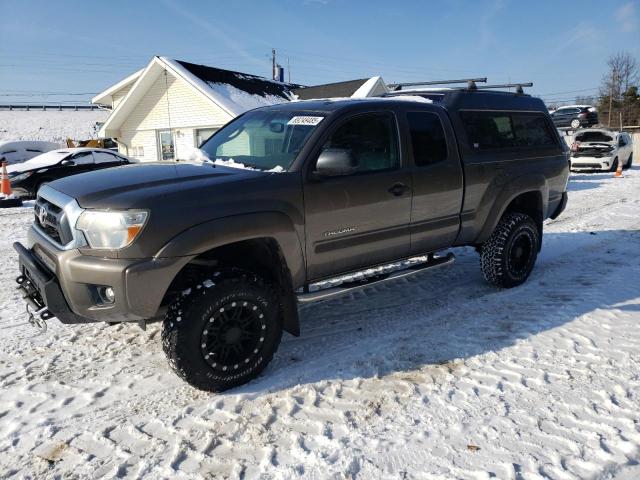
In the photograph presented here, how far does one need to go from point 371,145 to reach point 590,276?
335cm

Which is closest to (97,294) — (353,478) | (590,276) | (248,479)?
(248,479)

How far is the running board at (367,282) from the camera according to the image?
11.7 feet

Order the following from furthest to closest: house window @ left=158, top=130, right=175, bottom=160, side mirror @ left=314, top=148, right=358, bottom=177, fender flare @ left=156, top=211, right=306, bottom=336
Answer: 1. house window @ left=158, top=130, right=175, bottom=160
2. side mirror @ left=314, top=148, right=358, bottom=177
3. fender flare @ left=156, top=211, right=306, bottom=336

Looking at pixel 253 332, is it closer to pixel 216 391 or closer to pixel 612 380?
pixel 216 391

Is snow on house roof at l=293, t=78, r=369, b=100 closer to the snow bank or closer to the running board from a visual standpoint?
the snow bank

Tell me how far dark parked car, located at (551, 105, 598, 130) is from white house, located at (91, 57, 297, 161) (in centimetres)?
1521

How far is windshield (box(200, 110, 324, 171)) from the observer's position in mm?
→ 3617

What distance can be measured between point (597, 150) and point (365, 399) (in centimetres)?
1837

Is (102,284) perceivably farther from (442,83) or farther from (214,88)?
(214,88)

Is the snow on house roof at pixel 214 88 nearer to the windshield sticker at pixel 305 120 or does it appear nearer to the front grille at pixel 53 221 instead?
the windshield sticker at pixel 305 120

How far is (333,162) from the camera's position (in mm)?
3414

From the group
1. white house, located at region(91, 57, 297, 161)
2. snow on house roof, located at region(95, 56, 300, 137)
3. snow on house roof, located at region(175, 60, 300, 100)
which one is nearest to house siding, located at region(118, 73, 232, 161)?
white house, located at region(91, 57, 297, 161)

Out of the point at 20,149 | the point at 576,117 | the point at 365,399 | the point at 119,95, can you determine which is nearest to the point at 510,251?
the point at 365,399

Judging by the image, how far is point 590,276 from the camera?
18.1 ft
